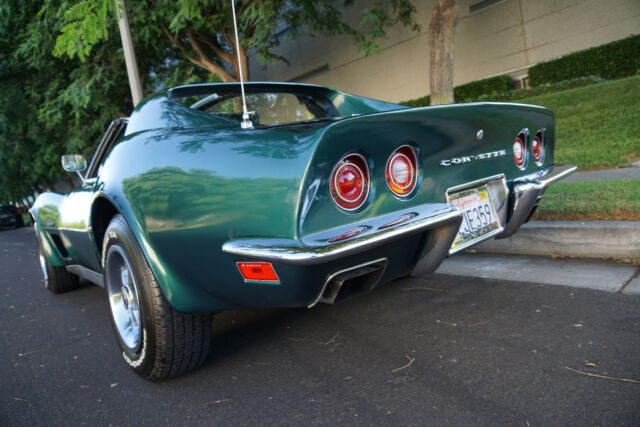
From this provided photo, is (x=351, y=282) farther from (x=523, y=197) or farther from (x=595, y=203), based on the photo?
(x=595, y=203)

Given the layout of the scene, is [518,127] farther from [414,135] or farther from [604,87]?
[604,87]

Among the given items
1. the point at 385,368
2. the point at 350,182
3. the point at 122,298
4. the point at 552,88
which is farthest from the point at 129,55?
the point at 552,88

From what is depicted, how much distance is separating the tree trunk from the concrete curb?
5665 mm

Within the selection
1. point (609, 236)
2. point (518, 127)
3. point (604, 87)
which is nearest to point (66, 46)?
point (518, 127)

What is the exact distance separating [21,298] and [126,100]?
11356 millimetres

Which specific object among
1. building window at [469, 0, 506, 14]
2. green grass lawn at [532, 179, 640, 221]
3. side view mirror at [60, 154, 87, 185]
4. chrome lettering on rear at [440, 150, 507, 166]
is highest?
building window at [469, 0, 506, 14]

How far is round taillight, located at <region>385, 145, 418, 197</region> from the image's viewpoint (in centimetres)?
188

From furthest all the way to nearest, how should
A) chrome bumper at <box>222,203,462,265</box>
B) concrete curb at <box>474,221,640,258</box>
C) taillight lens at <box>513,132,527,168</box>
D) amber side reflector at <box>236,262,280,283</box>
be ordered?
1. concrete curb at <box>474,221,640,258</box>
2. taillight lens at <box>513,132,527,168</box>
3. amber side reflector at <box>236,262,280,283</box>
4. chrome bumper at <box>222,203,462,265</box>

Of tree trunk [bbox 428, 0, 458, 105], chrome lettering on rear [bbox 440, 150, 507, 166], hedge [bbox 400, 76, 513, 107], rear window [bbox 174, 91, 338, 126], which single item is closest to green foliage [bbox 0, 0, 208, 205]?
tree trunk [bbox 428, 0, 458, 105]

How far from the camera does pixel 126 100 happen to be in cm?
1457

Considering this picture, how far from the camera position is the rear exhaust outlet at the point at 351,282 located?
1.73 m

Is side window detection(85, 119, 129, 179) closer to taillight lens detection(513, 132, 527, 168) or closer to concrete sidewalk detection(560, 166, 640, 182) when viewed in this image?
taillight lens detection(513, 132, 527, 168)

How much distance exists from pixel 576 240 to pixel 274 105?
2271 mm

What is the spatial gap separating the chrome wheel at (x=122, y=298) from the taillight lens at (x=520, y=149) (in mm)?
2189
